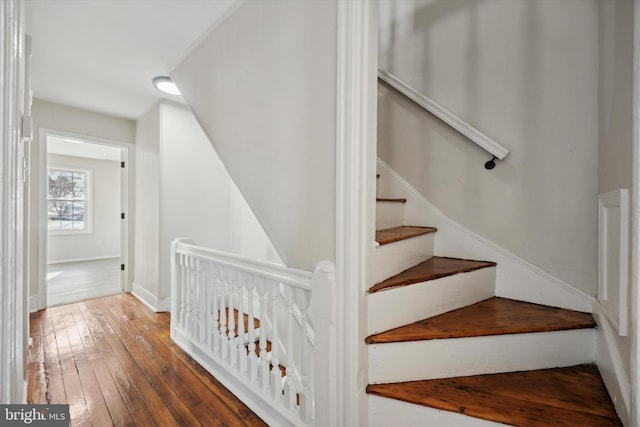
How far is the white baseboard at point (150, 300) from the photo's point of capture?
124 inches

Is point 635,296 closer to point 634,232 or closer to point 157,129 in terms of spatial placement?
point 634,232

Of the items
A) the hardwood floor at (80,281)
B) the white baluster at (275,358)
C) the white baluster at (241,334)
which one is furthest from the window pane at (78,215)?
the white baluster at (275,358)

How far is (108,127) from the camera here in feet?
12.1

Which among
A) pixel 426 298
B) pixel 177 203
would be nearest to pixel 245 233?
pixel 177 203

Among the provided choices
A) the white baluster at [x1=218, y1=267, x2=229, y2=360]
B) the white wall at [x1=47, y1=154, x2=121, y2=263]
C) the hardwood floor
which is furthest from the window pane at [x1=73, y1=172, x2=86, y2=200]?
the white baluster at [x1=218, y1=267, x2=229, y2=360]

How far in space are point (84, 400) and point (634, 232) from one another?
8.52 feet

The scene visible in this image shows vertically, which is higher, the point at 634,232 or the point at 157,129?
the point at 157,129

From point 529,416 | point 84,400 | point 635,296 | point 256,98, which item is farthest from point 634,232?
point 84,400

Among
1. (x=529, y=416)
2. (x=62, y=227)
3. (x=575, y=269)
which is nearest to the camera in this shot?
(x=529, y=416)

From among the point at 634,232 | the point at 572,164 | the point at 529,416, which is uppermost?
the point at 572,164

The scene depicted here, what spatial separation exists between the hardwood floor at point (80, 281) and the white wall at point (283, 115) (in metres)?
3.36

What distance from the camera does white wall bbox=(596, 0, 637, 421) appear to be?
91cm

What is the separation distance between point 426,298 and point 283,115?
3.63ft

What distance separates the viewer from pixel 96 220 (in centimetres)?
665
